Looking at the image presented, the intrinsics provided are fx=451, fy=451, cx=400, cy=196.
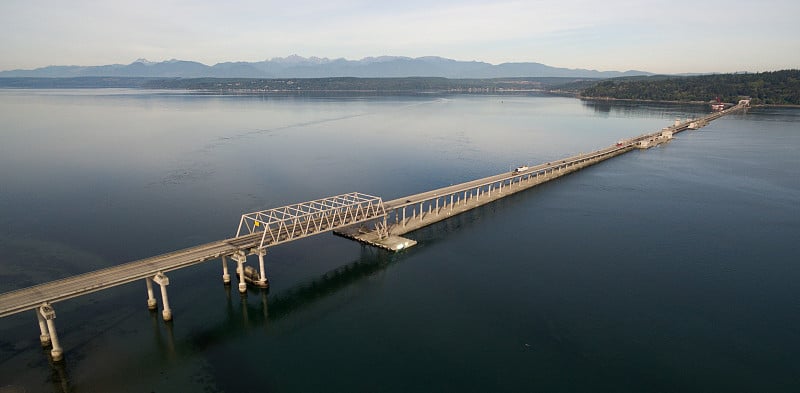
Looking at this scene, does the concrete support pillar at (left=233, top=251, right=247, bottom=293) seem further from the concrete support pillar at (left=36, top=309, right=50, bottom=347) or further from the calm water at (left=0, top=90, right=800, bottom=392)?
the concrete support pillar at (left=36, top=309, right=50, bottom=347)

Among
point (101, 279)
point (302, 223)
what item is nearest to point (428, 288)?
point (302, 223)

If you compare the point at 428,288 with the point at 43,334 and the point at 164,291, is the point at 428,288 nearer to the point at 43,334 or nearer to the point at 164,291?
the point at 164,291

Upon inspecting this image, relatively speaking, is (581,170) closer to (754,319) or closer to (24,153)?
(754,319)

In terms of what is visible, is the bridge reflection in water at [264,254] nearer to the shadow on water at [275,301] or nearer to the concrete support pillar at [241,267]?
the concrete support pillar at [241,267]

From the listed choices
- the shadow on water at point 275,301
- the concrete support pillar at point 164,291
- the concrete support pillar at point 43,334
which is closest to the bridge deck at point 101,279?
the concrete support pillar at point 164,291

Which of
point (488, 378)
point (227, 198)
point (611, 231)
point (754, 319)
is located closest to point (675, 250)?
point (611, 231)

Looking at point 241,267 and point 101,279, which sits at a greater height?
point 101,279

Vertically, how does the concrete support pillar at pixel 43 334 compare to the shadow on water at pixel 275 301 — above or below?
above
